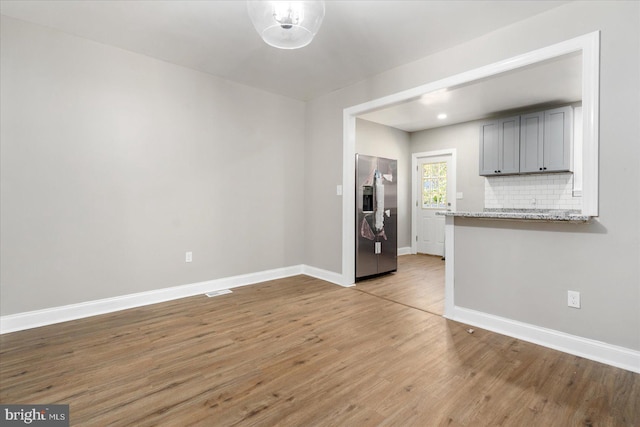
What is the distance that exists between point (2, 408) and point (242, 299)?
2.02 m

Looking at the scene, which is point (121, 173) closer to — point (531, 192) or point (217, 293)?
point (217, 293)

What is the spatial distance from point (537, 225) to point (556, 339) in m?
0.89

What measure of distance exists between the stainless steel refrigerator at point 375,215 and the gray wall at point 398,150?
3.29ft

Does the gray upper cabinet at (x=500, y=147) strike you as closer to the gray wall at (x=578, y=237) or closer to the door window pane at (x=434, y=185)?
the door window pane at (x=434, y=185)

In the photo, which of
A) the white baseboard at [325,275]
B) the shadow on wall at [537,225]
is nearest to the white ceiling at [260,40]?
the shadow on wall at [537,225]

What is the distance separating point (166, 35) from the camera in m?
2.85

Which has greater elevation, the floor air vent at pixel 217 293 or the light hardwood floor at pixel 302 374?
the floor air vent at pixel 217 293

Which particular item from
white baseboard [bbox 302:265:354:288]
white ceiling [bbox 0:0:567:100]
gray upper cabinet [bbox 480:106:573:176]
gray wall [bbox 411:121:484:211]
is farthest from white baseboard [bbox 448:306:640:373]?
gray wall [bbox 411:121:484:211]

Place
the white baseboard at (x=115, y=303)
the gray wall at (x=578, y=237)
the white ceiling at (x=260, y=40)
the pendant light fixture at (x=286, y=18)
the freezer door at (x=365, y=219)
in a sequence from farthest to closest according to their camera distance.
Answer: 1. the freezer door at (x=365, y=219)
2. the white baseboard at (x=115, y=303)
3. the white ceiling at (x=260, y=40)
4. the gray wall at (x=578, y=237)
5. the pendant light fixture at (x=286, y=18)

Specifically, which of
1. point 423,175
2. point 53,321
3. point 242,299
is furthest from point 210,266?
point 423,175

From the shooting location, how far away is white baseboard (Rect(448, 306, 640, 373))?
6.76ft

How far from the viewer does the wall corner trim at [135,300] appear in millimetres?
2662

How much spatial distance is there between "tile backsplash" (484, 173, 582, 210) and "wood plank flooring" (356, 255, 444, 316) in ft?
5.17

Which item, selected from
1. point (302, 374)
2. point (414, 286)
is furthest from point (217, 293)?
point (414, 286)
